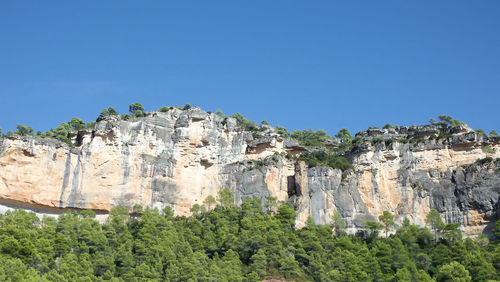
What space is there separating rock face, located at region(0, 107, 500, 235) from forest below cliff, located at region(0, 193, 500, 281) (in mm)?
2982

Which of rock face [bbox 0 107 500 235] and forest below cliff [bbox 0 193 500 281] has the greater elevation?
rock face [bbox 0 107 500 235]

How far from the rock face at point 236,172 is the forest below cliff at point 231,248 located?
2982 mm

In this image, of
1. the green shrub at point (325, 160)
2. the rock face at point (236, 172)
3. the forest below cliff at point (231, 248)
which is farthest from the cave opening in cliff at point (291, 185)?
the forest below cliff at point (231, 248)

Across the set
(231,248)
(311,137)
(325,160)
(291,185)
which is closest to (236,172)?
(291,185)

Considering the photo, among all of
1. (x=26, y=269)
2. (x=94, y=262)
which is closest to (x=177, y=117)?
(x=94, y=262)

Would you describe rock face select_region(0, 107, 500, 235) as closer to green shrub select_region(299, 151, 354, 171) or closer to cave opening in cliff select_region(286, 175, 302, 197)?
cave opening in cliff select_region(286, 175, 302, 197)

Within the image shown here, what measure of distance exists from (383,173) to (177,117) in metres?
25.4

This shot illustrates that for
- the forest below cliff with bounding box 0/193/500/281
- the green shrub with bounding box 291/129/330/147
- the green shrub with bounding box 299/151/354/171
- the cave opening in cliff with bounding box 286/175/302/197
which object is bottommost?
the forest below cliff with bounding box 0/193/500/281

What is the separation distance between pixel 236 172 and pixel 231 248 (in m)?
17.9

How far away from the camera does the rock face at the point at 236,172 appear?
82062 millimetres

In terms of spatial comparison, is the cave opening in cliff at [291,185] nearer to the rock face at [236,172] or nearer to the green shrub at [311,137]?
the rock face at [236,172]

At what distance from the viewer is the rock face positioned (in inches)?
3231

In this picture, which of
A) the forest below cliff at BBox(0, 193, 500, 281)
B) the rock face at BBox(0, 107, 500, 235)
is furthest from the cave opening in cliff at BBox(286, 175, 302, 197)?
the forest below cliff at BBox(0, 193, 500, 281)

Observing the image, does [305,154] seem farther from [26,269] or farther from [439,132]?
[26,269]
